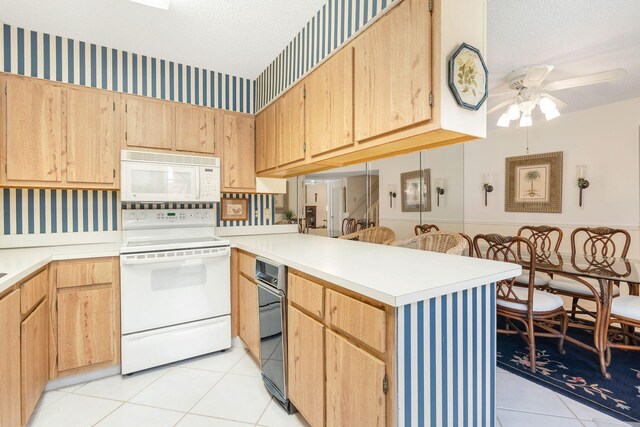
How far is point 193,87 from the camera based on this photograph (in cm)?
290

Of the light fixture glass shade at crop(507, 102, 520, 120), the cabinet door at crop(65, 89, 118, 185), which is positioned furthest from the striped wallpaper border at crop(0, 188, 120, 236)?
the light fixture glass shade at crop(507, 102, 520, 120)

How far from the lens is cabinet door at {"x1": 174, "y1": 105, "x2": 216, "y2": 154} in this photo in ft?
8.73

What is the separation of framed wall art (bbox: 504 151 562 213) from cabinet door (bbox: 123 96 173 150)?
4742mm

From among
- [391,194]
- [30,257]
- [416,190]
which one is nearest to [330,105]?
[30,257]

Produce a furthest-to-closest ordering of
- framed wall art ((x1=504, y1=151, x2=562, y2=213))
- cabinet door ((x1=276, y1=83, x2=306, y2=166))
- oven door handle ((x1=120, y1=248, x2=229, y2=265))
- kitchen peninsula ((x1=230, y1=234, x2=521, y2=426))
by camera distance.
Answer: framed wall art ((x1=504, y1=151, x2=562, y2=213)) → cabinet door ((x1=276, y1=83, x2=306, y2=166)) → oven door handle ((x1=120, y1=248, x2=229, y2=265)) → kitchen peninsula ((x1=230, y1=234, x2=521, y2=426))

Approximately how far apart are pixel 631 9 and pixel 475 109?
1.61 m

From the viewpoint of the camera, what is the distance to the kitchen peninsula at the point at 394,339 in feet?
3.39

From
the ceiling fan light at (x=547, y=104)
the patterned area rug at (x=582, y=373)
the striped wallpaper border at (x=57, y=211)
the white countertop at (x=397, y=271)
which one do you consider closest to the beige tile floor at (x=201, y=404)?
the patterned area rug at (x=582, y=373)

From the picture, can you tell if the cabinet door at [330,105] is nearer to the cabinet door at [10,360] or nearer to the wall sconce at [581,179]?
the cabinet door at [10,360]

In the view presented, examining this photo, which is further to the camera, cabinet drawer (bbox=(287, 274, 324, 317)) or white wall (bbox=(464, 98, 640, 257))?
white wall (bbox=(464, 98, 640, 257))

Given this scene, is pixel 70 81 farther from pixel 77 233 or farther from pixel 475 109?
pixel 475 109

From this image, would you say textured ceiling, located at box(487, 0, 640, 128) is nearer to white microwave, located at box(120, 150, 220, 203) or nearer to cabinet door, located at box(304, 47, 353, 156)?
cabinet door, located at box(304, 47, 353, 156)

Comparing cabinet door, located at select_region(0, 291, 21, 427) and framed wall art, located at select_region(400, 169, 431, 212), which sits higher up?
framed wall art, located at select_region(400, 169, 431, 212)

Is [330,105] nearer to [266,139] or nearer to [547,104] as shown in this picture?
→ [266,139]
